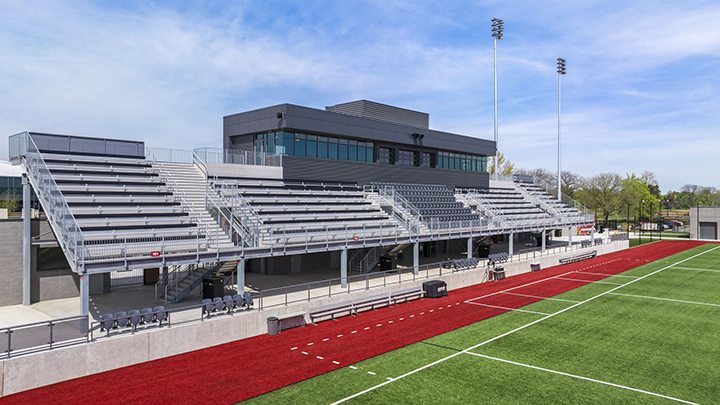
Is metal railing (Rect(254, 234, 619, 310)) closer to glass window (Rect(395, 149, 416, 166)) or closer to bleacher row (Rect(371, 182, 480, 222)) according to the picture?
bleacher row (Rect(371, 182, 480, 222))

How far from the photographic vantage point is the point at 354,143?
34406 millimetres

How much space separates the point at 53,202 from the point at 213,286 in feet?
23.3

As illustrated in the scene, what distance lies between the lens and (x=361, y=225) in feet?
87.1

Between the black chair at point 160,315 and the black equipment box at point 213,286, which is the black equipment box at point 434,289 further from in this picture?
the black chair at point 160,315

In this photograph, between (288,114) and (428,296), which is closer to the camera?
(428,296)

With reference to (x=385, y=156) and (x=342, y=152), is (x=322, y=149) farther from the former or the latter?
(x=385, y=156)

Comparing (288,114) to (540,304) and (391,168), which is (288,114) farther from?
(540,304)

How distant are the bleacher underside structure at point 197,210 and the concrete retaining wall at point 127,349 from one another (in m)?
2.77

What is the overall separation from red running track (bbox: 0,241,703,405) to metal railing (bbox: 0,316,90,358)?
43.6 inches

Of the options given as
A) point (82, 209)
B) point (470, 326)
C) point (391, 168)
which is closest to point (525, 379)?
point (470, 326)

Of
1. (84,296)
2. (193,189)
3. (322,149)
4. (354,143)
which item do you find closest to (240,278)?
(84,296)

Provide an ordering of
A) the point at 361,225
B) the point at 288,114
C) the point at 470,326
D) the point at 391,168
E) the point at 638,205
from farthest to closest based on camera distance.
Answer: the point at 638,205
the point at 391,168
the point at 288,114
the point at 361,225
the point at 470,326

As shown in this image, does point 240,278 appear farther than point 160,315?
Yes

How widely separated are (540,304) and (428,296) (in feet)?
18.3
